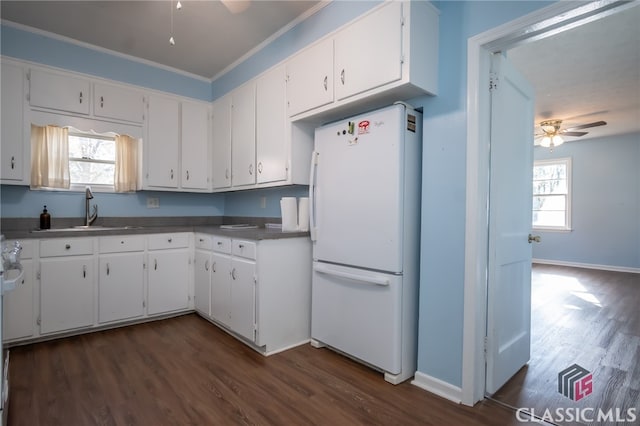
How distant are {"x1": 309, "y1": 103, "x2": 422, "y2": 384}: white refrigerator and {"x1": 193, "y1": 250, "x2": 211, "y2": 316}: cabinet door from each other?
1.28 metres

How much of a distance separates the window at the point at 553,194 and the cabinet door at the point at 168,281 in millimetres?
7309

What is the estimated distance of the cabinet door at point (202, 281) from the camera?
3.21 metres

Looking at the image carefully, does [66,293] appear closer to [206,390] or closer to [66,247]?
[66,247]

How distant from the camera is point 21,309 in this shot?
2646 millimetres

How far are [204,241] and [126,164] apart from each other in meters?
1.26

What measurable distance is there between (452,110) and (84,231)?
10.1 feet

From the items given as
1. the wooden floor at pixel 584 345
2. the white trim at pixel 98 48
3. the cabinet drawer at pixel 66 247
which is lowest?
the wooden floor at pixel 584 345

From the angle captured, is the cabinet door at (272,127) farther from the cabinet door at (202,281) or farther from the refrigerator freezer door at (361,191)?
the cabinet door at (202,281)

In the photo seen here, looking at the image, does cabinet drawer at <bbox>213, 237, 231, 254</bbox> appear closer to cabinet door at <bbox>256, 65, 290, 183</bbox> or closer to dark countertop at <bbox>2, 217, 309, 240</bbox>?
dark countertop at <bbox>2, 217, 309, 240</bbox>

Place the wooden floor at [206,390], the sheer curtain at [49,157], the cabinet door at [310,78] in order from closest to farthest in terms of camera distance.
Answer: the wooden floor at [206,390] → the cabinet door at [310,78] → the sheer curtain at [49,157]

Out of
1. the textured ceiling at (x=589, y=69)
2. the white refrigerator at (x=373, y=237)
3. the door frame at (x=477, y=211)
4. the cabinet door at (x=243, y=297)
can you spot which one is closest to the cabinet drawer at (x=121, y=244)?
the cabinet door at (x=243, y=297)

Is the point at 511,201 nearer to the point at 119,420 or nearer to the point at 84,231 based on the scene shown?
the point at 119,420

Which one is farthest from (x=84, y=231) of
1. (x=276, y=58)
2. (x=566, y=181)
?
(x=566, y=181)

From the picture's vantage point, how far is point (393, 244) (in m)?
2.08
